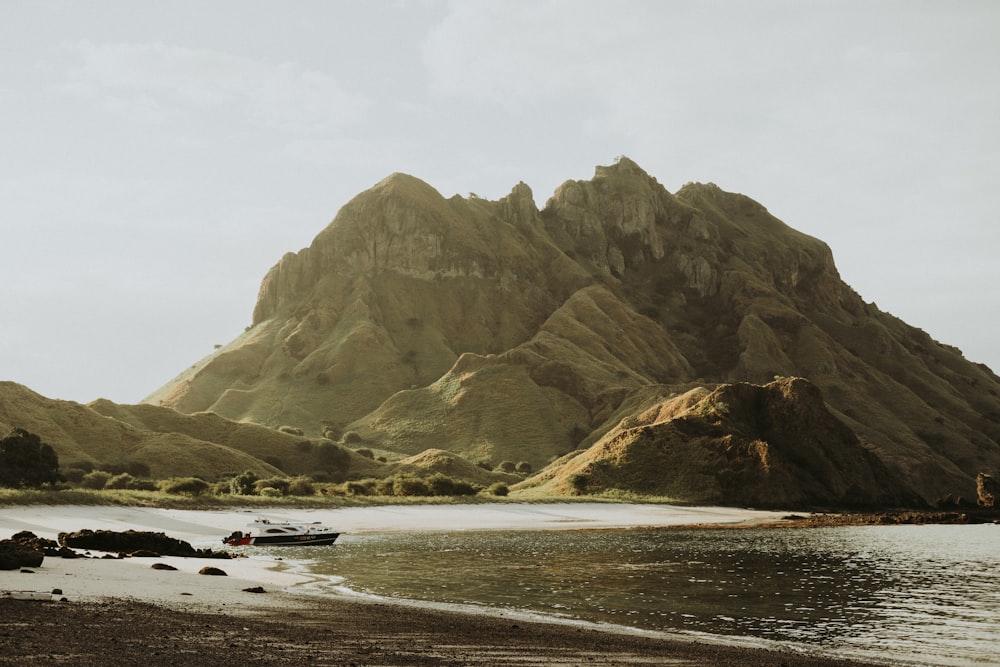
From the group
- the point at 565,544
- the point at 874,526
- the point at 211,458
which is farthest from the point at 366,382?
the point at 565,544

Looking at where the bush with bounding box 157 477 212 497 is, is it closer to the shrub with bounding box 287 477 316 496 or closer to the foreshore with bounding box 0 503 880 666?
the shrub with bounding box 287 477 316 496

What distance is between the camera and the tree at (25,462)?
214 feet

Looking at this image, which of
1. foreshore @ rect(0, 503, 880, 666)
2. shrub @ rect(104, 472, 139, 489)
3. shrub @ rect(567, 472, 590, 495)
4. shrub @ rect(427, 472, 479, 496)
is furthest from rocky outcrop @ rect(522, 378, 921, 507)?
foreshore @ rect(0, 503, 880, 666)

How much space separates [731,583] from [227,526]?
32863 millimetres

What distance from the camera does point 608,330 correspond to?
634 feet

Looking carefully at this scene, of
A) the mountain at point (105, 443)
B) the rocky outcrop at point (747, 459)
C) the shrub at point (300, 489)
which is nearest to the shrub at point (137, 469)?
the mountain at point (105, 443)

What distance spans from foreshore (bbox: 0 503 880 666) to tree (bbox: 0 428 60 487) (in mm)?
37313

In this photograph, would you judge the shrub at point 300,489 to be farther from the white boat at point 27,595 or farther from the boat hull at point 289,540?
the white boat at point 27,595

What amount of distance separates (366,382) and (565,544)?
434 ft

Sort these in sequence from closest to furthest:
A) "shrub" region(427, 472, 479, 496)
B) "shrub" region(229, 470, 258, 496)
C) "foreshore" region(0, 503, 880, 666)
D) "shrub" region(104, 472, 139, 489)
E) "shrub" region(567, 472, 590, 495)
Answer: "foreshore" region(0, 503, 880, 666)
"shrub" region(229, 470, 258, 496)
"shrub" region(104, 472, 139, 489)
"shrub" region(427, 472, 479, 496)
"shrub" region(567, 472, 590, 495)

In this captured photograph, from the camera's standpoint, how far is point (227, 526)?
54938mm

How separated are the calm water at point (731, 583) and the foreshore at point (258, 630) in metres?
2.99

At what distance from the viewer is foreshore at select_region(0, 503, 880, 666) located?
50.6 feet

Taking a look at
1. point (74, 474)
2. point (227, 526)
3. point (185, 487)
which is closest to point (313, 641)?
point (227, 526)
